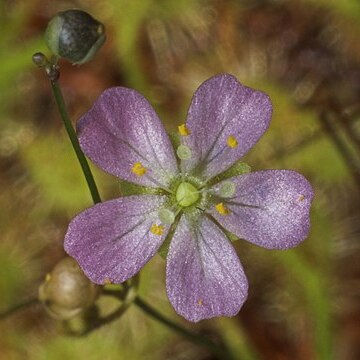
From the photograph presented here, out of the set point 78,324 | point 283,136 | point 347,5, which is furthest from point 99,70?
point 78,324

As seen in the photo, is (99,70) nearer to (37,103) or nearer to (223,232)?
(37,103)

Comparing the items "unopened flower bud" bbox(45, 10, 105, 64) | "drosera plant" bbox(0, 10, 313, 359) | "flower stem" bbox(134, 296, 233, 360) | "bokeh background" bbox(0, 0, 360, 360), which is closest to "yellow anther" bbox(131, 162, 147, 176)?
"drosera plant" bbox(0, 10, 313, 359)

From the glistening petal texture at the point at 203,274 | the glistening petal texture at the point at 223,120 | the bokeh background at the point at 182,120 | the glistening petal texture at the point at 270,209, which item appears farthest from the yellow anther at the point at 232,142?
the bokeh background at the point at 182,120

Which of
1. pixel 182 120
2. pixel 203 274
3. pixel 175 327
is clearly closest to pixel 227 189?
pixel 203 274

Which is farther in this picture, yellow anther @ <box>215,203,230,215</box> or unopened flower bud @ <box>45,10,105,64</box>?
yellow anther @ <box>215,203,230,215</box>

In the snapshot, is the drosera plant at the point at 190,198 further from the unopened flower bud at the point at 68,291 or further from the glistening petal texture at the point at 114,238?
the unopened flower bud at the point at 68,291

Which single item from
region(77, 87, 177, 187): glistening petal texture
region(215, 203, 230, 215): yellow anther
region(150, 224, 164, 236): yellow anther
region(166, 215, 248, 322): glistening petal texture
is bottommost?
region(166, 215, 248, 322): glistening petal texture

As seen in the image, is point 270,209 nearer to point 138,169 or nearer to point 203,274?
point 203,274

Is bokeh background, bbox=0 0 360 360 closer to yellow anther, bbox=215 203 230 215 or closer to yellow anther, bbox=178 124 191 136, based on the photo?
yellow anther, bbox=215 203 230 215
